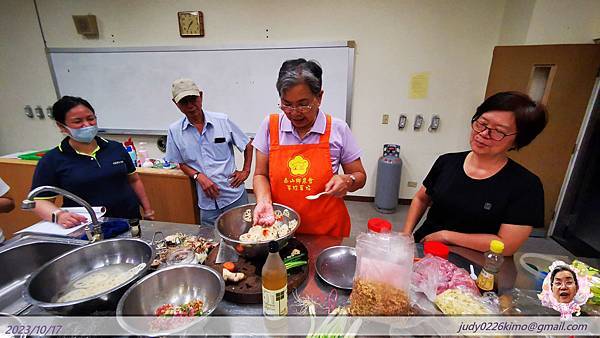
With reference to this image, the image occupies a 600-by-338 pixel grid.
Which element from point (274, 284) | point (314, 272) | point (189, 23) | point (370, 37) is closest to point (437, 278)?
point (314, 272)

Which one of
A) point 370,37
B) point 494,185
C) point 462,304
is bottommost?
point 462,304

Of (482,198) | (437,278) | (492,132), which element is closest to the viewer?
(437,278)

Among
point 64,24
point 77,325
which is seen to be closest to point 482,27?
point 77,325

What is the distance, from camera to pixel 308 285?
3.43 ft

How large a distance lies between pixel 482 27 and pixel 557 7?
2.27ft

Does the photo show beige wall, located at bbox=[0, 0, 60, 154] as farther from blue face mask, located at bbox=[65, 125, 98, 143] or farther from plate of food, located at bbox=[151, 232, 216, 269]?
plate of food, located at bbox=[151, 232, 216, 269]

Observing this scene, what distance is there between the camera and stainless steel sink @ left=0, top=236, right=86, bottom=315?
1.15 metres

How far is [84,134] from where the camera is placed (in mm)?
1614

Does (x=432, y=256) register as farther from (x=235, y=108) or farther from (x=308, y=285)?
(x=235, y=108)

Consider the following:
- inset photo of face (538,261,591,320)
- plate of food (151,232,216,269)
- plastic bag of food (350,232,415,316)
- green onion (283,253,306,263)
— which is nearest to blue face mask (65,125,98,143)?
plate of food (151,232,216,269)

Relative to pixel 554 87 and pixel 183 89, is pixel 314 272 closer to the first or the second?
pixel 183 89

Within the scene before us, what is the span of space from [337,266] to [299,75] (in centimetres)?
90

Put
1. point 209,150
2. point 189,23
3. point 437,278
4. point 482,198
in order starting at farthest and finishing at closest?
1. point 189,23
2. point 209,150
3. point 482,198
4. point 437,278

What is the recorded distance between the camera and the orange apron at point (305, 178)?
145cm
